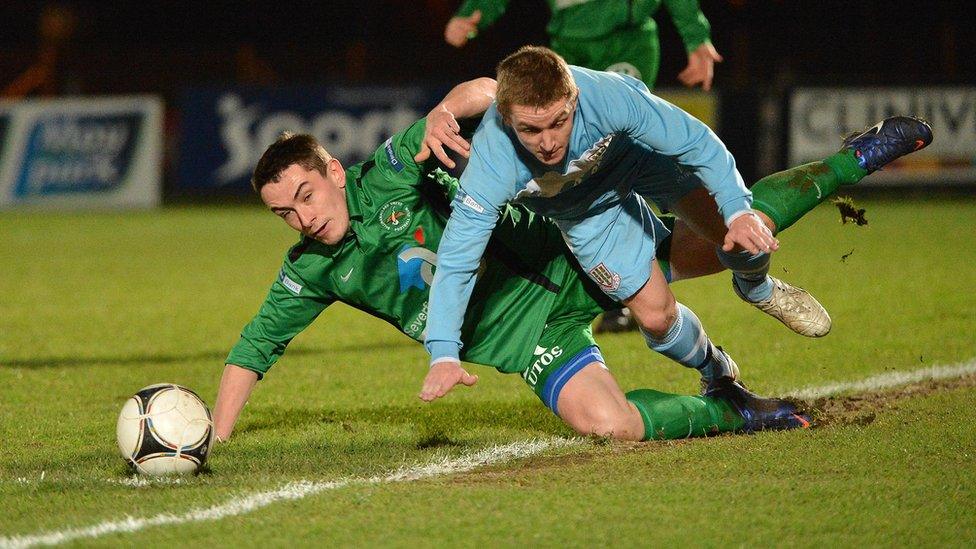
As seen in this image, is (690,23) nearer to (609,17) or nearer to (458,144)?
(609,17)

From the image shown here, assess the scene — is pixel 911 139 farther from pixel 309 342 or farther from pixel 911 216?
pixel 911 216

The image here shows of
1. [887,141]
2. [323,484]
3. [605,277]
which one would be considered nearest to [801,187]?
[887,141]

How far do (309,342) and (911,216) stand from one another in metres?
8.69

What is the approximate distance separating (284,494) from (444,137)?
124 centimetres

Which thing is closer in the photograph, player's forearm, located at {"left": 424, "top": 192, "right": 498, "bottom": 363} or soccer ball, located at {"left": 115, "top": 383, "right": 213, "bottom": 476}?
player's forearm, located at {"left": 424, "top": 192, "right": 498, "bottom": 363}

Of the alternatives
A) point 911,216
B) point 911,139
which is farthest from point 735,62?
point 911,139

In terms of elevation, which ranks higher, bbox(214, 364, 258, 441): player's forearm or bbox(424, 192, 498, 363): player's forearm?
bbox(424, 192, 498, 363): player's forearm

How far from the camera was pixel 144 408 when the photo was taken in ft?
13.8

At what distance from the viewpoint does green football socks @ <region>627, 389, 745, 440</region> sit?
178 inches

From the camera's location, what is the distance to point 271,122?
17.7 metres

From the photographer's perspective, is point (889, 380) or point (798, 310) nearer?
point (798, 310)

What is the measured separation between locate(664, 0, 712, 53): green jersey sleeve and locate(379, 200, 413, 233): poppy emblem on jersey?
3.11 meters

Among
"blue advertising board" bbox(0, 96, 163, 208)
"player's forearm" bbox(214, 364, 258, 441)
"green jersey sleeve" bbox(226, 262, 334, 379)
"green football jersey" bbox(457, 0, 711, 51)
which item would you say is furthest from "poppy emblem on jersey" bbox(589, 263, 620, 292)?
"blue advertising board" bbox(0, 96, 163, 208)

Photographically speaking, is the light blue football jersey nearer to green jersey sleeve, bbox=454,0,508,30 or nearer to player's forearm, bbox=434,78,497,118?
player's forearm, bbox=434,78,497,118
